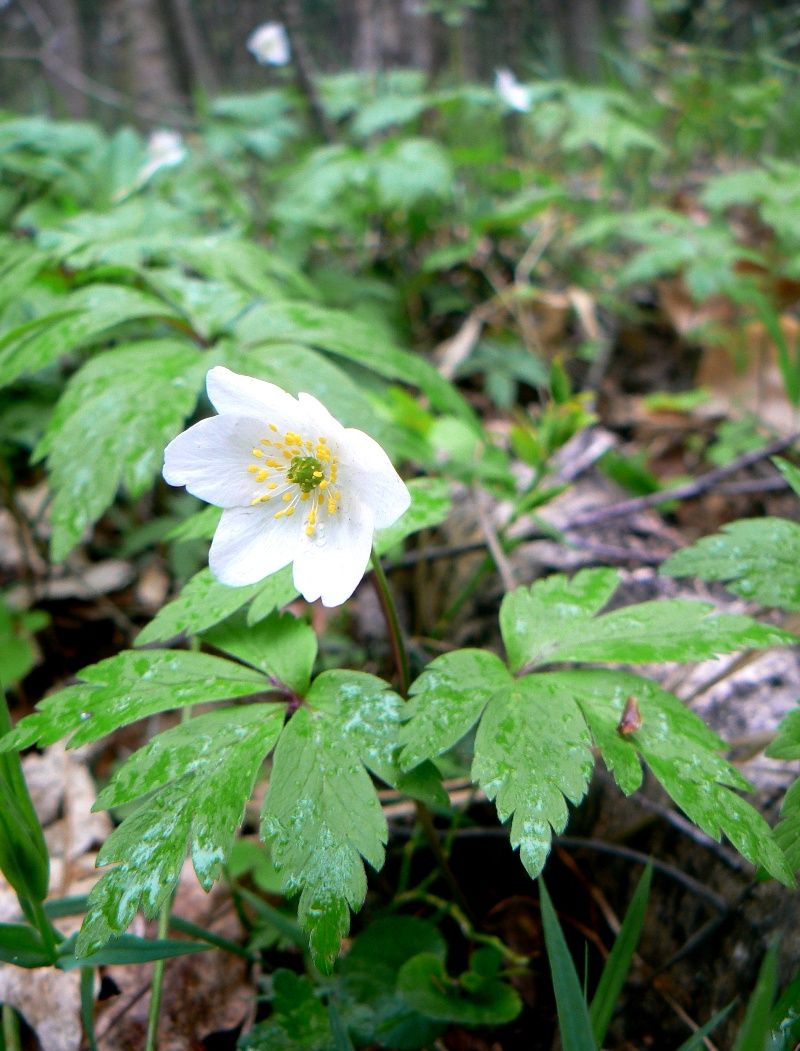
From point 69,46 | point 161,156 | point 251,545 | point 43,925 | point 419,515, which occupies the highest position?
point 69,46

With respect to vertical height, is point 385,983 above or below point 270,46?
below

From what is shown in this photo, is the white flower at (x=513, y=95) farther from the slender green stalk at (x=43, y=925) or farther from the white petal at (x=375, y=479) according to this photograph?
the slender green stalk at (x=43, y=925)

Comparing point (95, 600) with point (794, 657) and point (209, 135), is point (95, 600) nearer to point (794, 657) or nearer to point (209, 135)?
point (794, 657)

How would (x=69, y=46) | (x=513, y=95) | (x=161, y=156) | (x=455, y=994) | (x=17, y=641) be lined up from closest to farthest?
(x=455, y=994), (x=17, y=641), (x=161, y=156), (x=513, y=95), (x=69, y=46)

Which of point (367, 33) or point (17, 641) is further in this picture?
point (367, 33)

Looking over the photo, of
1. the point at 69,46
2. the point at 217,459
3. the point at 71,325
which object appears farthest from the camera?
the point at 69,46

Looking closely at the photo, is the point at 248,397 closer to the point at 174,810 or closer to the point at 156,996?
the point at 174,810

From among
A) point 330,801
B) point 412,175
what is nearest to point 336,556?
point 330,801

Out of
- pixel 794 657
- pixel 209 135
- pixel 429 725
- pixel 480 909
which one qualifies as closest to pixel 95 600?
pixel 480 909
